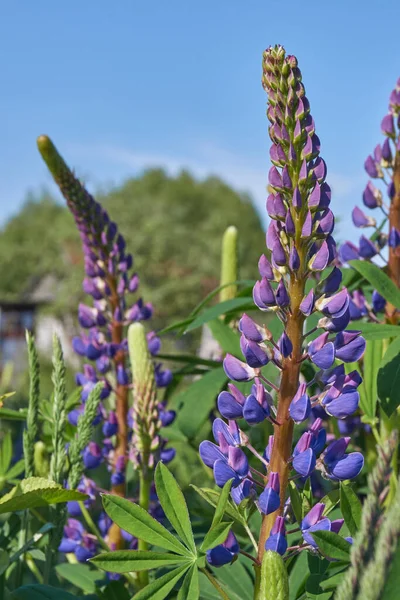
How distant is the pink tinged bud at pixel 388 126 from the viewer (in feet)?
4.91

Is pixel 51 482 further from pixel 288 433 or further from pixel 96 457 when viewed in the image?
pixel 96 457

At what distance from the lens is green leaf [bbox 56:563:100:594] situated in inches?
Result: 44.4

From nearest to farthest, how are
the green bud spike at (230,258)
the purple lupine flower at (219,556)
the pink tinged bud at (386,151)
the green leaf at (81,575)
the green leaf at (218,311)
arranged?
the purple lupine flower at (219,556), the green leaf at (81,575), the green leaf at (218,311), the pink tinged bud at (386,151), the green bud spike at (230,258)

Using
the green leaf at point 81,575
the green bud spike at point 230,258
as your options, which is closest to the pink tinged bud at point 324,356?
the green leaf at point 81,575

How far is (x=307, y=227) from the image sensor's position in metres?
0.84

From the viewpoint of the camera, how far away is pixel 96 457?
4.38 ft

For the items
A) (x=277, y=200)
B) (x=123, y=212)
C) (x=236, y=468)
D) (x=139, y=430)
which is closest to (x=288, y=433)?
(x=236, y=468)

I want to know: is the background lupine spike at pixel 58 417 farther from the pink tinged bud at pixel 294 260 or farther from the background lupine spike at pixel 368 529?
the background lupine spike at pixel 368 529

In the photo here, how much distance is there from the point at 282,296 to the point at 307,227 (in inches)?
3.5

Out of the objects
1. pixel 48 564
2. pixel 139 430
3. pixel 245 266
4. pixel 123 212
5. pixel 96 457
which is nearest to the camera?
pixel 48 564

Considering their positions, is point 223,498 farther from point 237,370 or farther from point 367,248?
point 367,248

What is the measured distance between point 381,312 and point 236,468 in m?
0.71

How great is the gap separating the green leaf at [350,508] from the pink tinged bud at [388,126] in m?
0.96

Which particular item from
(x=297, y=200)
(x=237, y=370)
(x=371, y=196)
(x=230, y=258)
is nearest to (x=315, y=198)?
(x=297, y=200)
